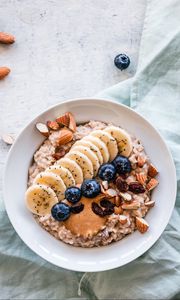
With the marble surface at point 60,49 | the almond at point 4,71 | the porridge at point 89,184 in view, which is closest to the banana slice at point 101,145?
the porridge at point 89,184

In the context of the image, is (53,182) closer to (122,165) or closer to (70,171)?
(70,171)

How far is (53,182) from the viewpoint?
208cm

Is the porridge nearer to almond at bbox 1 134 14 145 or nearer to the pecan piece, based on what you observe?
the pecan piece

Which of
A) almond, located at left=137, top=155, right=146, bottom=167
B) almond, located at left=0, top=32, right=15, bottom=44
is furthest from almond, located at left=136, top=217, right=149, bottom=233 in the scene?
almond, located at left=0, top=32, right=15, bottom=44

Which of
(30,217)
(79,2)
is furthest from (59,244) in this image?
(79,2)

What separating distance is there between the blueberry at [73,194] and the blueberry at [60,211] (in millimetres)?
33

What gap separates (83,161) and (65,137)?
5.1 inches

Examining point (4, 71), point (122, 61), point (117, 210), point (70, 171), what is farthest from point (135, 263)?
point (4, 71)

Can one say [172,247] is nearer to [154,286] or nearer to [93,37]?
[154,286]

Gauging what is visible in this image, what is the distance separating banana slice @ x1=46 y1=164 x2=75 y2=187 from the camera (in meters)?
2.07

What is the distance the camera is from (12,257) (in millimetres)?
2217

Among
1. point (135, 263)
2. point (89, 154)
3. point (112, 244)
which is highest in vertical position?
point (89, 154)

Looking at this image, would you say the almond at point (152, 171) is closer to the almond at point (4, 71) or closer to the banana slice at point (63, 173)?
the banana slice at point (63, 173)

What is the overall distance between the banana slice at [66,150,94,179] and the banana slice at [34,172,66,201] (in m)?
0.10
